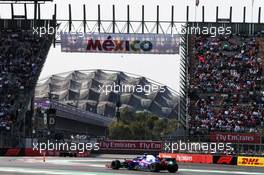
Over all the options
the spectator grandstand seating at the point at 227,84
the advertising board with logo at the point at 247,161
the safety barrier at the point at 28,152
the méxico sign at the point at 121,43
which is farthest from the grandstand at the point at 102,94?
the advertising board with logo at the point at 247,161

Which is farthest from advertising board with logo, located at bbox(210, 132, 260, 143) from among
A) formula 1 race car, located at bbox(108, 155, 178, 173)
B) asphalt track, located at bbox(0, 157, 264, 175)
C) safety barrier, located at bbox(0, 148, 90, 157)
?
formula 1 race car, located at bbox(108, 155, 178, 173)

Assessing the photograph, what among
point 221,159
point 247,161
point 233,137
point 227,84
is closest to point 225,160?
point 221,159

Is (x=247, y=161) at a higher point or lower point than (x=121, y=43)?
lower

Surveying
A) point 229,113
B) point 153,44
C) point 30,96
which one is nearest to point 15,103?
point 30,96

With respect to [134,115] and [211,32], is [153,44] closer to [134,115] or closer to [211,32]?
[211,32]

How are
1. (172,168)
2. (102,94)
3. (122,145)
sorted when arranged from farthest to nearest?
(102,94) < (122,145) < (172,168)

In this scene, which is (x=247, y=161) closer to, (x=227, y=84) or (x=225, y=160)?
(x=225, y=160)
